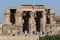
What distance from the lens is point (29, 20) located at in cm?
7462

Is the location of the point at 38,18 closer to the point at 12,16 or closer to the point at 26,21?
the point at 26,21

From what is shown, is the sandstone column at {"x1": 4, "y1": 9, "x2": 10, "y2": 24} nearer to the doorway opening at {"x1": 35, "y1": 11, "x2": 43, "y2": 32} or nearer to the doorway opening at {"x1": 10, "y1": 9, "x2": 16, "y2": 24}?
the doorway opening at {"x1": 10, "y1": 9, "x2": 16, "y2": 24}

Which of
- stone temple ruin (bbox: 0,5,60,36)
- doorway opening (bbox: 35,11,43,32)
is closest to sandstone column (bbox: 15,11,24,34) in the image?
stone temple ruin (bbox: 0,5,60,36)

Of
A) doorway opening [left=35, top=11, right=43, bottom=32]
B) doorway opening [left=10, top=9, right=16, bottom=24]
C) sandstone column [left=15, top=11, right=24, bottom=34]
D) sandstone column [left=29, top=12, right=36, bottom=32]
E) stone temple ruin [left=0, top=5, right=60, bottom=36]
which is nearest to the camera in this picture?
stone temple ruin [left=0, top=5, right=60, bottom=36]

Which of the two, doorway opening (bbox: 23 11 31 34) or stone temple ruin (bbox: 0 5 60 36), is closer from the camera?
stone temple ruin (bbox: 0 5 60 36)

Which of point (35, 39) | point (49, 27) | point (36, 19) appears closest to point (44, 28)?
point (49, 27)

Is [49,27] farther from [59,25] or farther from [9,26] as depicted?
[9,26]

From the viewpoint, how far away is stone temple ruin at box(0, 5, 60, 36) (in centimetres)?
7056

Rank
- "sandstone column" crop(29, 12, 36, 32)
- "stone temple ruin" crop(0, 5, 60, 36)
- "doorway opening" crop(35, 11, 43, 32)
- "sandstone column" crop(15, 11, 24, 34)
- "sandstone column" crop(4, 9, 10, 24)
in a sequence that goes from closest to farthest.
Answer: "stone temple ruin" crop(0, 5, 60, 36) < "sandstone column" crop(29, 12, 36, 32) < "sandstone column" crop(15, 11, 24, 34) < "sandstone column" crop(4, 9, 10, 24) < "doorway opening" crop(35, 11, 43, 32)

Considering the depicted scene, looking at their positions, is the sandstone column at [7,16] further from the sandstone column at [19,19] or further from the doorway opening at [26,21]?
the doorway opening at [26,21]

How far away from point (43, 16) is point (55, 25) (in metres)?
3.02

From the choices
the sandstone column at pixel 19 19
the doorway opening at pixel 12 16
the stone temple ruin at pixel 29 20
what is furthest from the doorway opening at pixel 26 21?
the sandstone column at pixel 19 19

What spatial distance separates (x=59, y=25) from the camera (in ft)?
240

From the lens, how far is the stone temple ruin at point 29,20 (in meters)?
70.6
